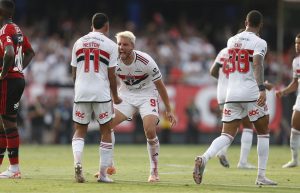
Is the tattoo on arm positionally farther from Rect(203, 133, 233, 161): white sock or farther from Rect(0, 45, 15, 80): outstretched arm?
Rect(203, 133, 233, 161): white sock

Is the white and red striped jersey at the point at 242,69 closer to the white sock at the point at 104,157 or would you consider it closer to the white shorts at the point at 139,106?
the white shorts at the point at 139,106

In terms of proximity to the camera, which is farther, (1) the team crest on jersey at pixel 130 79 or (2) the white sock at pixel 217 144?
(1) the team crest on jersey at pixel 130 79

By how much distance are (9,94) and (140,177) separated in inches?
106

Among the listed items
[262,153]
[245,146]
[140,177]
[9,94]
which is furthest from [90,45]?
[245,146]

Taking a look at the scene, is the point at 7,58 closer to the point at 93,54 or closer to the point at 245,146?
the point at 93,54

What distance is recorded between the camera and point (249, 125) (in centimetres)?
1881

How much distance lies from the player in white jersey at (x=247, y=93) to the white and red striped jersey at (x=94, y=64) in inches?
74.5

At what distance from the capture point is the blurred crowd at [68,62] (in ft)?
103

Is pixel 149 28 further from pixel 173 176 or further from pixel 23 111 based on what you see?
pixel 173 176

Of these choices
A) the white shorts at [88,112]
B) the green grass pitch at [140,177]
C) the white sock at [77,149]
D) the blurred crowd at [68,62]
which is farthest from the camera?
the blurred crowd at [68,62]

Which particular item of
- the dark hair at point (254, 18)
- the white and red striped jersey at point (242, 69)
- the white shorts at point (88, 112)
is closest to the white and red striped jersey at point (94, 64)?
the white shorts at point (88, 112)

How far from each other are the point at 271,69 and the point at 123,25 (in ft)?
20.6

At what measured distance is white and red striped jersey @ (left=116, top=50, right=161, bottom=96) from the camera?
1463 centimetres

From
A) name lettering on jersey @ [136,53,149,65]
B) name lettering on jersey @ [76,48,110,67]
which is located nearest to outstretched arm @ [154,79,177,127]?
name lettering on jersey @ [136,53,149,65]
